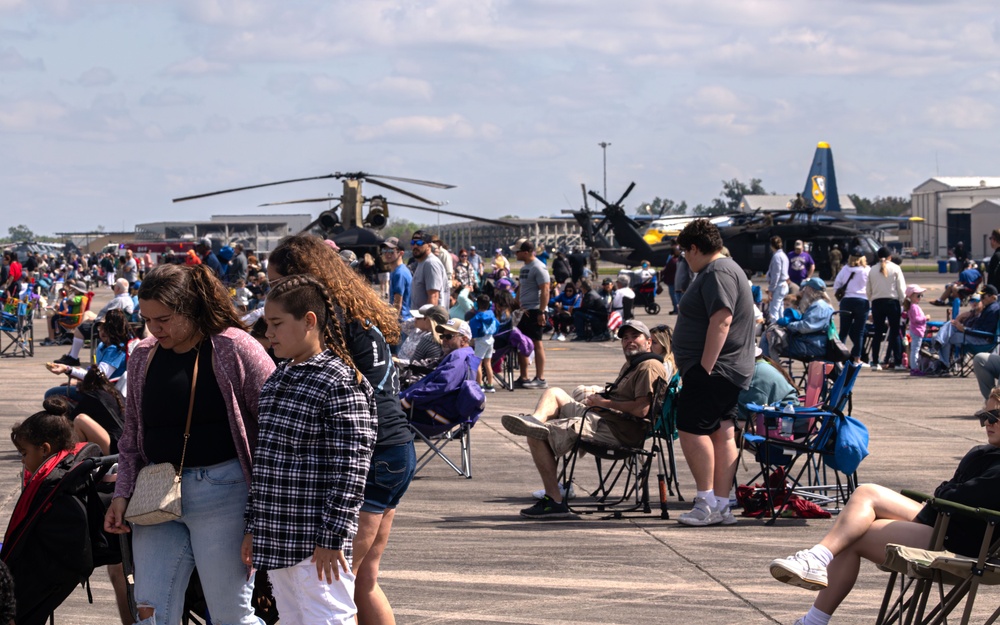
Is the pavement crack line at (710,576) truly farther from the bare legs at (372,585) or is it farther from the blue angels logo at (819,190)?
the blue angels logo at (819,190)

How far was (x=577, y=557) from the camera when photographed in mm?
6844

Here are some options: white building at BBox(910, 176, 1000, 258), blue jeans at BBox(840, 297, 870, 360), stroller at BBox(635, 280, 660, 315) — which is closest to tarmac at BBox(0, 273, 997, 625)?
blue jeans at BBox(840, 297, 870, 360)

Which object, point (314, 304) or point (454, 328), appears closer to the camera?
point (314, 304)

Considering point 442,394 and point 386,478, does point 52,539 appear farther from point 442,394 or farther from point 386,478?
point 442,394

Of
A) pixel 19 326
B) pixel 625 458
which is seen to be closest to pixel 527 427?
pixel 625 458

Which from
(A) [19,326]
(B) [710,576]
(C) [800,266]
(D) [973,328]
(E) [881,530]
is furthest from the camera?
(C) [800,266]

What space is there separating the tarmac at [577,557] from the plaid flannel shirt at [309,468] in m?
1.93

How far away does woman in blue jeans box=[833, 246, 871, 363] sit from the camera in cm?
1681

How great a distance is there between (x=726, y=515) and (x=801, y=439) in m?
0.72

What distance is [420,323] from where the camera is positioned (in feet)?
35.0

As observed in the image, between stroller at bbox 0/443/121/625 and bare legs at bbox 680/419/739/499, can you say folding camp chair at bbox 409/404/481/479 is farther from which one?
stroller at bbox 0/443/121/625

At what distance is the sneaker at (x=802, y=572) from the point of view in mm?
4906

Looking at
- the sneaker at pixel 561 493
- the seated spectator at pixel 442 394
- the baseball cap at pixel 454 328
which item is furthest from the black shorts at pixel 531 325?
the sneaker at pixel 561 493

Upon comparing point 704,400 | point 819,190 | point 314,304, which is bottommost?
point 704,400
